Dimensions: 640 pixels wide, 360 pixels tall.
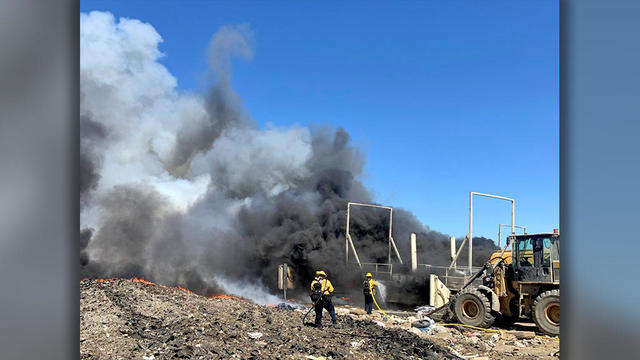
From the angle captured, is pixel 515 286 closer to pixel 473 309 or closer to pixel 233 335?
pixel 473 309

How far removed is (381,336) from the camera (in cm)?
755

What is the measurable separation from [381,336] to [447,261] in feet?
43.0

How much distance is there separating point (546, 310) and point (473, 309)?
1491 millimetres

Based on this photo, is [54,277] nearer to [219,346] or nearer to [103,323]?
[219,346]

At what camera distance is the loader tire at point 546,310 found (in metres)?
8.48

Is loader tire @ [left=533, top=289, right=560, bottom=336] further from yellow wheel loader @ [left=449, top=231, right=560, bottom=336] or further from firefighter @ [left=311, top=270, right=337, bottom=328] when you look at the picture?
firefighter @ [left=311, top=270, right=337, bottom=328]

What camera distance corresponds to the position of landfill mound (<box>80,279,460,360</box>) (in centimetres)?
589

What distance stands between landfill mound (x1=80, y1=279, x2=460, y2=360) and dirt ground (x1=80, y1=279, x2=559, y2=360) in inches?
0.5

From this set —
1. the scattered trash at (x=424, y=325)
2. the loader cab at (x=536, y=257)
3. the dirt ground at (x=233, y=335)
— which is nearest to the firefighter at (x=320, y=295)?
the dirt ground at (x=233, y=335)

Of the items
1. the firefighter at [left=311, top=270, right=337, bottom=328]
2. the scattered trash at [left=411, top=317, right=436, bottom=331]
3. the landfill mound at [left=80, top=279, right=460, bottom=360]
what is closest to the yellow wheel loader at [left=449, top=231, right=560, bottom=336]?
the scattered trash at [left=411, top=317, right=436, bottom=331]

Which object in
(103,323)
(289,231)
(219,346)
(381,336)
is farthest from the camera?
A: (289,231)

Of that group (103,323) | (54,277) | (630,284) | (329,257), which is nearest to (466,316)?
(103,323)

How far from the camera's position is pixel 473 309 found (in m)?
9.65

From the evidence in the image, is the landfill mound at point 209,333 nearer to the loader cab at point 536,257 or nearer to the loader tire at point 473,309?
the loader tire at point 473,309
